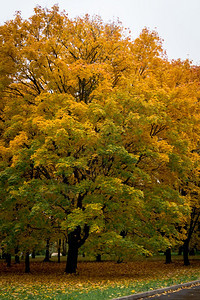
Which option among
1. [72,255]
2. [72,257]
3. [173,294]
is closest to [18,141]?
[72,255]

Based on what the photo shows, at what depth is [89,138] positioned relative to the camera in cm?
1541

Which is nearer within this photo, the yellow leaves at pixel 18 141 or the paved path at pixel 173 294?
the paved path at pixel 173 294

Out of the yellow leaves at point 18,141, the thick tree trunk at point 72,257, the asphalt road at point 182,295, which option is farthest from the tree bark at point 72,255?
the asphalt road at point 182,295

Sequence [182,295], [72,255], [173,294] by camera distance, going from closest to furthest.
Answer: [182,295]
[173,294]
[72,255]

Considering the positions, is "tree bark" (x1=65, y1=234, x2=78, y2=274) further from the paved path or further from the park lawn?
the paved path

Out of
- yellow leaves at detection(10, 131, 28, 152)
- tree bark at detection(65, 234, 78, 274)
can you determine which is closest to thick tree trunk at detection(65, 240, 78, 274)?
tree bark at detection(65, 234, 78, 274)

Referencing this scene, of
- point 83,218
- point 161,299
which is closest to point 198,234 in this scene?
point 83,218

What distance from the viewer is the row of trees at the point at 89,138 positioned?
15820mm

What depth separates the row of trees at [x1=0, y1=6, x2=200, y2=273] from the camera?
15820 millimetres

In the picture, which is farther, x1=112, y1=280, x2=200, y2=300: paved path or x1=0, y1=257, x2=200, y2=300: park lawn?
x1=0, y1=257, x2=200, y2=300: park lawn

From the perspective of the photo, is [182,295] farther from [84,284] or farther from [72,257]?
[72,257]

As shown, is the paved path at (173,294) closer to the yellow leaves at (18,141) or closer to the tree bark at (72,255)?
the tree bark at (72,255)

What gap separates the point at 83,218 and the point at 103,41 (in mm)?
10071

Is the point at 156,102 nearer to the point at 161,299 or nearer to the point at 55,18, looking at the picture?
the point at 55,18
